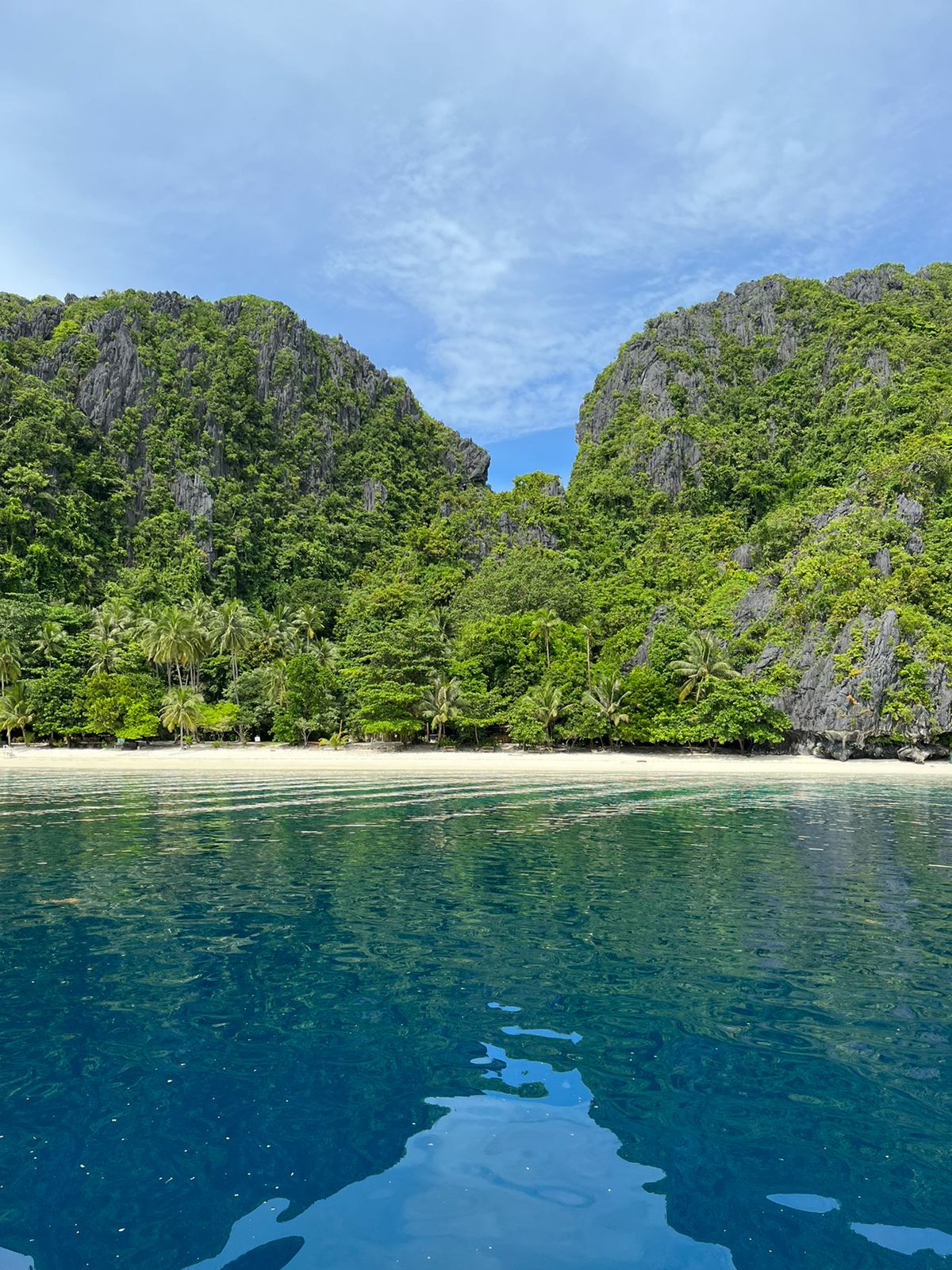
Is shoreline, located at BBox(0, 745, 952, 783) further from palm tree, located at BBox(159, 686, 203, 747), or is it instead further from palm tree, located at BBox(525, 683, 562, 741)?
palm tree, located at BBox(525, 683, 562, 741)

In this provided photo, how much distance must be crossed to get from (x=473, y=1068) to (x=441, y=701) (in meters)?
55.1

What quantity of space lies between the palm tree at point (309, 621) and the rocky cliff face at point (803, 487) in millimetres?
42066

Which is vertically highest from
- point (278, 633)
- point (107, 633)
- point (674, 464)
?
point (674, 464)

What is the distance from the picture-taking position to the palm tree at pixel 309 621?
9200 centimetres

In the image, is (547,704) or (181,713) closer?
(547,704)

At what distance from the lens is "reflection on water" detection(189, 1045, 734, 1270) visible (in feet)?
15.8

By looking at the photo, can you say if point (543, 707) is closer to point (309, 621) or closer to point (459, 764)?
point (459, 764)

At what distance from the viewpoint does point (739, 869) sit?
17.5 metres

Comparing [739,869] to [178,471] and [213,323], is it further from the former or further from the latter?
[213,323]

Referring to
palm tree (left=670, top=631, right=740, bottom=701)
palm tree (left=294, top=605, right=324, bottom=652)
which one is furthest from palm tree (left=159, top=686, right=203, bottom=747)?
palm tree (left=670, top=631, right=740, bottom=701)

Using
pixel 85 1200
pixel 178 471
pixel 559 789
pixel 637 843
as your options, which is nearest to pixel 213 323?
pixel 178 471

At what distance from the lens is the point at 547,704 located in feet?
202

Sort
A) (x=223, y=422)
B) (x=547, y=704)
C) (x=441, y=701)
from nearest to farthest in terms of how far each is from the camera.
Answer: (x=547, y=704) → (x=441, y=701) → (x=223, y=422)

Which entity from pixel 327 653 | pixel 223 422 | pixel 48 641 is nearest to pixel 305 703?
pixel 327 653
